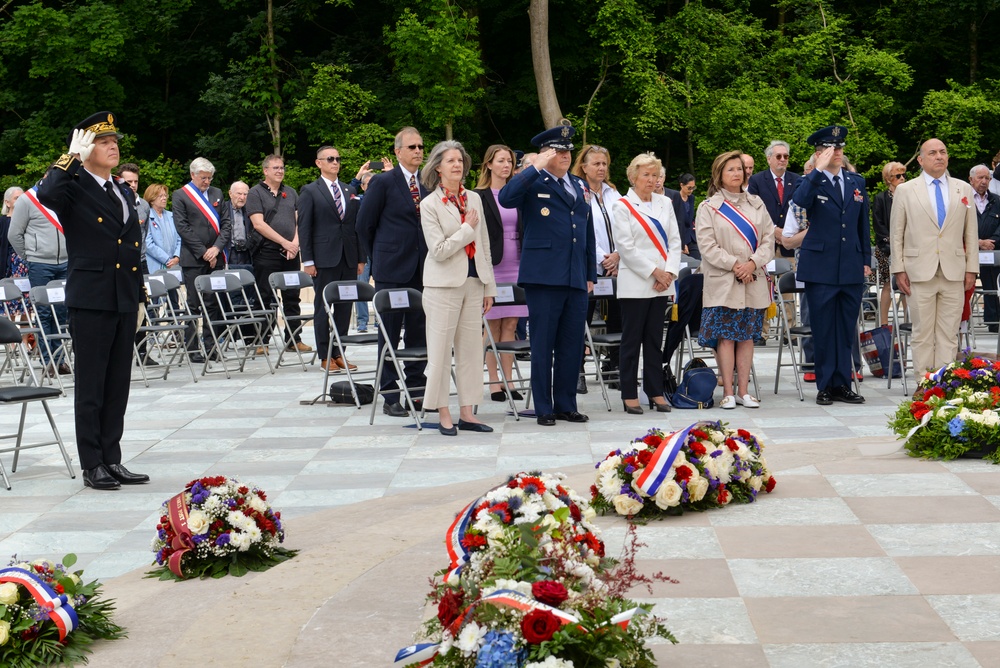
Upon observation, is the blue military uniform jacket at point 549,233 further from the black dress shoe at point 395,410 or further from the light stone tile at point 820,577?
the light stone tile at point 820,577

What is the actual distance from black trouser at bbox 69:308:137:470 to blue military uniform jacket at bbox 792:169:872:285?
494 centimetres

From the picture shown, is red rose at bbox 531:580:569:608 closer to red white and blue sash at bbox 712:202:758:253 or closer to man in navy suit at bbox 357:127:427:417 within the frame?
man in navy suit at bbox 357:127:427:417

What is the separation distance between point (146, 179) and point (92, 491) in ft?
65.0

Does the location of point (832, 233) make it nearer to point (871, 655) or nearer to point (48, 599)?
point (871, 655)

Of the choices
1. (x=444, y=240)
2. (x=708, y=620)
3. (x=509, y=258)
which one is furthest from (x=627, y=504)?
(x=509, y=258)

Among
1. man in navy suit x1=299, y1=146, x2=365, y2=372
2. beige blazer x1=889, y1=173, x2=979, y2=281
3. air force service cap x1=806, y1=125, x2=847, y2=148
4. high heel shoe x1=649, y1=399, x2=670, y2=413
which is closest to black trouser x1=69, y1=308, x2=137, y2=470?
high heel shoe x1=649, y1=399, x2=670, y2=413

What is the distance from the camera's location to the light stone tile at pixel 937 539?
4.84 meters

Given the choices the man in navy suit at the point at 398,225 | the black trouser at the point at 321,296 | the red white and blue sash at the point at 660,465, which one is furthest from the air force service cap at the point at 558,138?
the black trouser at the point at 321,296

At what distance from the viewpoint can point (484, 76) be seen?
27.7 meters

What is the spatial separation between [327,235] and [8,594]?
7.90m

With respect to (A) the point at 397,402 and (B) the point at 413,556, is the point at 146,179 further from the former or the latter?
(B) the point at 413,556

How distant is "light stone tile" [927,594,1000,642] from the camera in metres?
3.85

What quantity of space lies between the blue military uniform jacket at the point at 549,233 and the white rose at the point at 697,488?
10.2 feet

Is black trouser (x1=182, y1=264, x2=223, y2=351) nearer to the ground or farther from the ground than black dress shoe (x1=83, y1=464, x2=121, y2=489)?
farther from the ground
